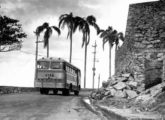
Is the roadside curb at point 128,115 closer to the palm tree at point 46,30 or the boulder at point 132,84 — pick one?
the boulder at point 132,84

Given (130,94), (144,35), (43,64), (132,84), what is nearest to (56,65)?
(43,64)

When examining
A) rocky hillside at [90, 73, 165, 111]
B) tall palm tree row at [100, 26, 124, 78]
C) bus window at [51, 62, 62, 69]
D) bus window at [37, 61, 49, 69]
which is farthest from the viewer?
tall palm tree row at [100, 26, 124, 78]

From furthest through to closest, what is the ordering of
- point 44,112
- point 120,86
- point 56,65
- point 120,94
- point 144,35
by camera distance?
A: point 56,65, point 144,35, point 120,86, point 120,94, point 44,112

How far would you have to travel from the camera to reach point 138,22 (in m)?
20.6

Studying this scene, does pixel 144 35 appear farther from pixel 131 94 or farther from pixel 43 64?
pixel 43 64

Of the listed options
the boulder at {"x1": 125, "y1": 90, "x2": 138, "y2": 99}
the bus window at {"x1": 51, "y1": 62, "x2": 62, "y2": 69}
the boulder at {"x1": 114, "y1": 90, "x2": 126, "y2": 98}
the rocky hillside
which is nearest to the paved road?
the rocky hillside

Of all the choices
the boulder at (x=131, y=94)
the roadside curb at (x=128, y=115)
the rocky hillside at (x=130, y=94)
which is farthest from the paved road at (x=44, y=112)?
the boulder at (x=131, y=94)

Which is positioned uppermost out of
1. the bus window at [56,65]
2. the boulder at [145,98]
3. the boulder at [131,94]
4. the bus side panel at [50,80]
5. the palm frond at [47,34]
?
the palm frond at [47,34]

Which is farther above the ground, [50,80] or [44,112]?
[50,80]

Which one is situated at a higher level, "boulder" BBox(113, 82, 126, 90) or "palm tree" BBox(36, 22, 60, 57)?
"palm tree" BBox(36, 22, 60, 57)

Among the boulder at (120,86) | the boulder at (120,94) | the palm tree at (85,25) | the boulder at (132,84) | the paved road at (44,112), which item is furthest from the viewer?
the palm tree at (85,25)

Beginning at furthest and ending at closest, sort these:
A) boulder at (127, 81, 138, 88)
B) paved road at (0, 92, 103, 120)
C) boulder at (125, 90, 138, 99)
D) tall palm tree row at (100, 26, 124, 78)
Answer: tall palm tree row at (100, 26, 124, 78)
boulder at (127, 81, 138, 88)
boulder at (125, 90, 138, 99)
paved road at (0, 92, 103, 120)

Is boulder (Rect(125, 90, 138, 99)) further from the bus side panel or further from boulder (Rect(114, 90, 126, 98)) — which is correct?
the bus side panel

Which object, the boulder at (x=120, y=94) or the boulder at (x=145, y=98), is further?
the boulder at (x=120, y=94)
